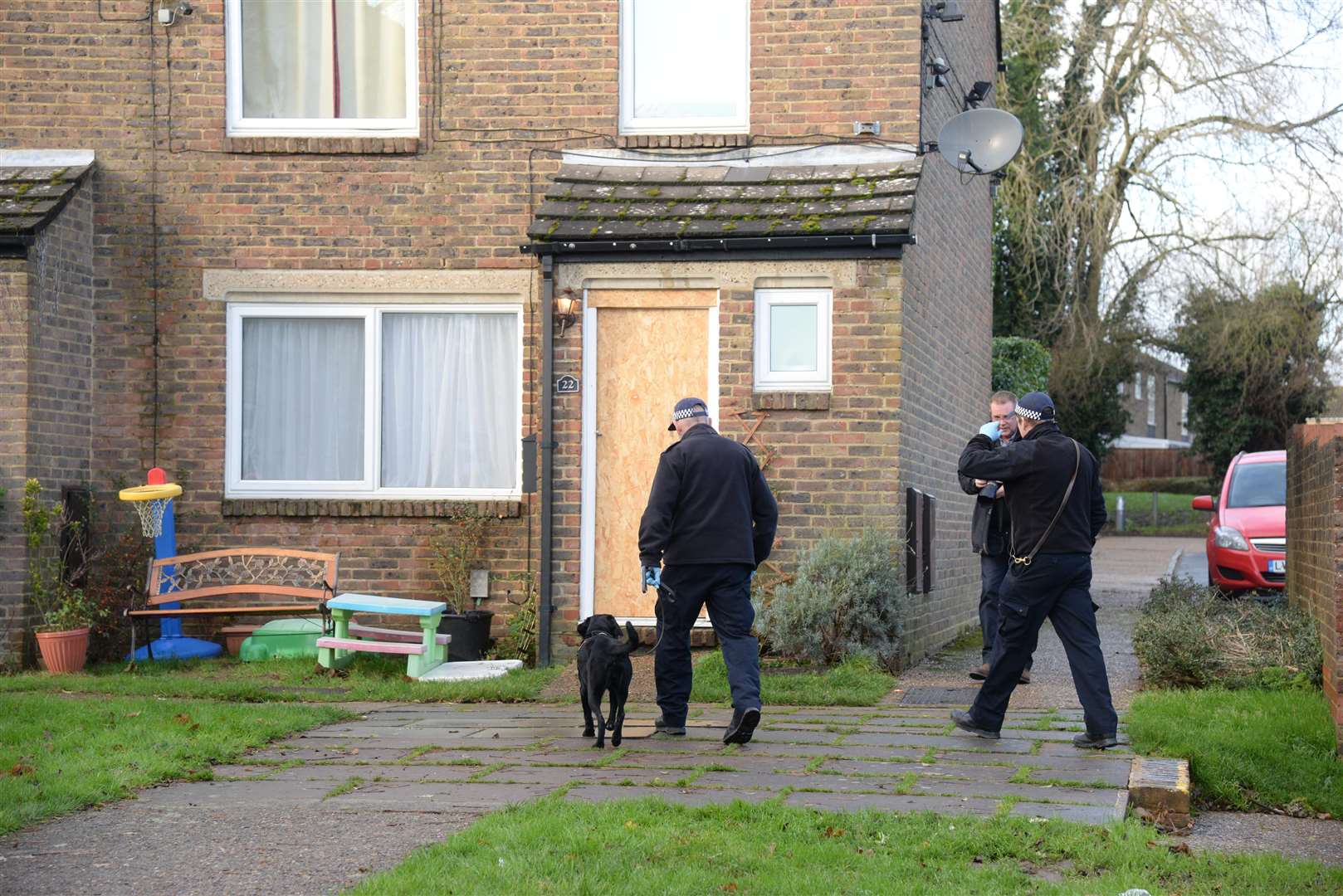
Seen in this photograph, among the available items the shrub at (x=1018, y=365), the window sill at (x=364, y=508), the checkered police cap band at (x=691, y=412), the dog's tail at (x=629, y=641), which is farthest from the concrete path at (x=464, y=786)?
the shrub at (x=1018, y=365)

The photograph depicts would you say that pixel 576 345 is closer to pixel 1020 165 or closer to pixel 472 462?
pixel 472 462

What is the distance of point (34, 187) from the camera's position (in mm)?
11547

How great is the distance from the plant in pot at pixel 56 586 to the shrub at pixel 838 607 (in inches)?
198

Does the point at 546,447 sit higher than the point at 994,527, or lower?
higher

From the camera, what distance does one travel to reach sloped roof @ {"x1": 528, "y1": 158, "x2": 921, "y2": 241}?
10.9 m

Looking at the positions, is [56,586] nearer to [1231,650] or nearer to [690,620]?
[690,620]

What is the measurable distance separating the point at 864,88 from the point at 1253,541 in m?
6.13

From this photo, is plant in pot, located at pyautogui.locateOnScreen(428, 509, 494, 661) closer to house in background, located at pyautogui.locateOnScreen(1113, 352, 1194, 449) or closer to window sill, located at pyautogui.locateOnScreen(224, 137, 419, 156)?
window sill, located at pyautogui.locateOnScreen(224, 137, 419, 156)

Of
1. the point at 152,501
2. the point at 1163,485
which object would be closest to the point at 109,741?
the point at 152,501

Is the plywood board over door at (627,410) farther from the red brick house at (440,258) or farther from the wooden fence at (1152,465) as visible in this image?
the wooden fence at (1152,465)

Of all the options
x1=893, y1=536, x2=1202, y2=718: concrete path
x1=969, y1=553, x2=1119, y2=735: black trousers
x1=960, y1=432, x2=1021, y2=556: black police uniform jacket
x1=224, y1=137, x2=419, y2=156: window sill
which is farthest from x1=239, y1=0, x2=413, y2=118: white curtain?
x1=969, y1=553, x2=1119, y2=735: black trousers

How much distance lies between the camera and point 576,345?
11.2m

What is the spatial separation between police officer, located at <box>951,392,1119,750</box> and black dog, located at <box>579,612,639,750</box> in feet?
6.06

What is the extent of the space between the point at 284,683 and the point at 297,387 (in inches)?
108
